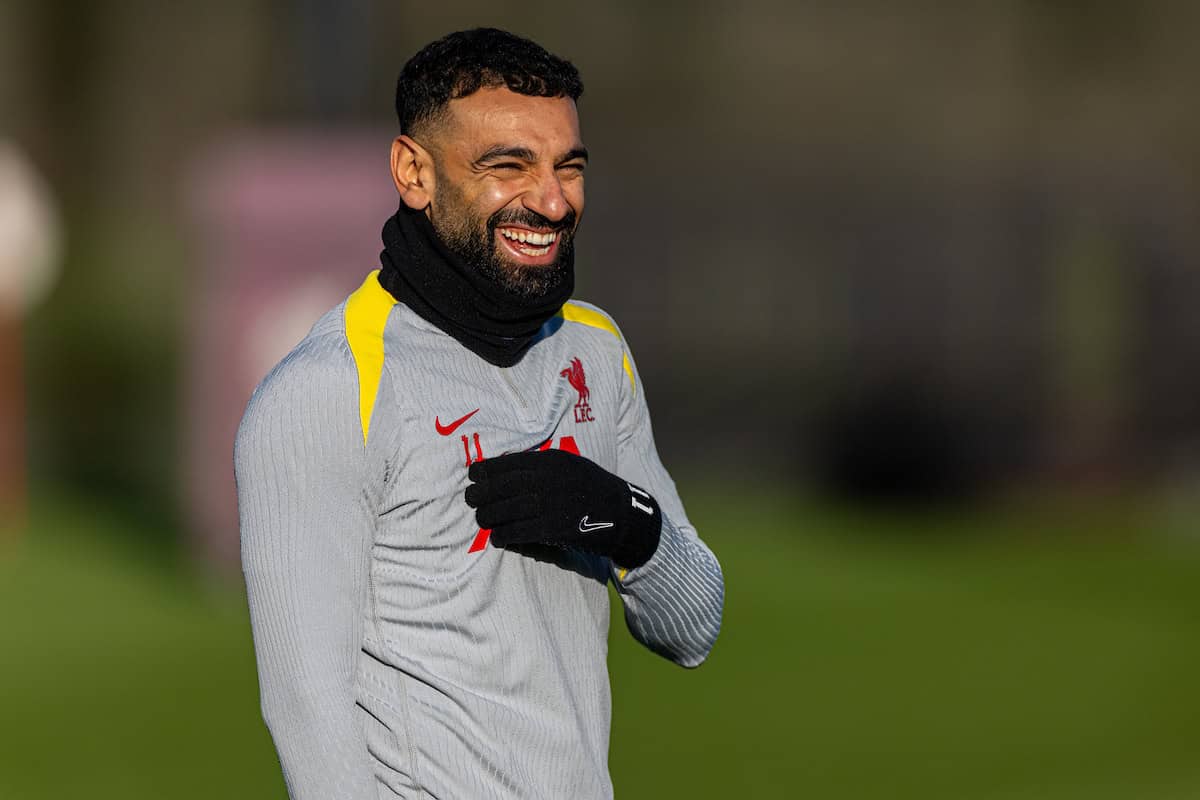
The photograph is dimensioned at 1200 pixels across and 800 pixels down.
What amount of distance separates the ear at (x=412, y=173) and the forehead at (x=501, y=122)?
79mm

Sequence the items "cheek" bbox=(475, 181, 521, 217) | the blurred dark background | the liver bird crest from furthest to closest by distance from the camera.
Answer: the blurred dark background
the liver bird crest
"cheek" bbox=(475, 181, 521, 217)

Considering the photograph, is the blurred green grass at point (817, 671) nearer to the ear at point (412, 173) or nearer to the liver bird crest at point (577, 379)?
the liver bird crest at point (577, 379)

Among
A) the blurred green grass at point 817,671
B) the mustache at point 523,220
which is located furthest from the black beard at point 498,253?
the blurred green grass at point 817,671

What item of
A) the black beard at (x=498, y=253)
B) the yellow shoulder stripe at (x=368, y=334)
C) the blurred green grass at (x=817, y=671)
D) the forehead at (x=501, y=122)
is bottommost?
the blurred green grass at (x=817, y=671)

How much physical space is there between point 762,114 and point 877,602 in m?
13.6

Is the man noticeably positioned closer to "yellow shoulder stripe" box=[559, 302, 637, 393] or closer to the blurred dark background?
"yellow shoulder stripe" box=[559, 302, 637, 393]

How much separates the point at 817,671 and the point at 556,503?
7.71m

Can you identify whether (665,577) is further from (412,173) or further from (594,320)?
(412,173)

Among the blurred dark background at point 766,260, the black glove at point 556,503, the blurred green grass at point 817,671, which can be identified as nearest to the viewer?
the black glove at point 556,503

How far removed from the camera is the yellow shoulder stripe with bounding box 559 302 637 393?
3188mm

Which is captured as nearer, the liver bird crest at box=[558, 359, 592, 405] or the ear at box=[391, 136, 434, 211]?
the ear at box=[391, 136, 434, 211]

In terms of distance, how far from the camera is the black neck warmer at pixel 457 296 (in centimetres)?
286

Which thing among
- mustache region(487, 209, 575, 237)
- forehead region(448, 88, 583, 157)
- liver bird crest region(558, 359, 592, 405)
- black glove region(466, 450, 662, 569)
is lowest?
black glove region(466, 450, 662, 569)

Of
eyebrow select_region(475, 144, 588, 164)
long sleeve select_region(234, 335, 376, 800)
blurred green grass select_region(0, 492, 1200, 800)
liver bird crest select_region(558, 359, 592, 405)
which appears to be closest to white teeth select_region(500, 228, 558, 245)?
eyebrow select_region(475, 144, 588, 164)
